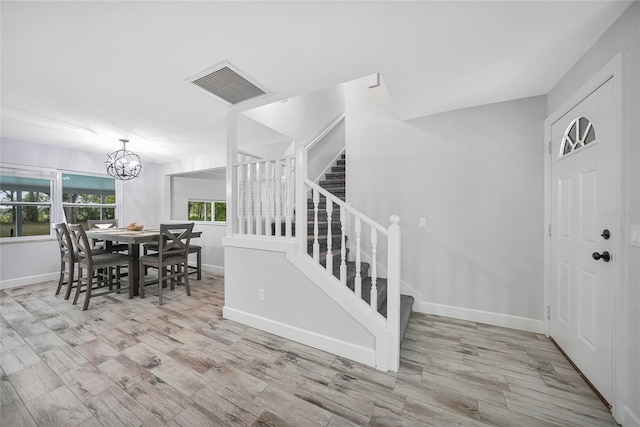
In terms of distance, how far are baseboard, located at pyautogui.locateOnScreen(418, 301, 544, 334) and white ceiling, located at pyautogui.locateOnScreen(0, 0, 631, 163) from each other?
217 centimetres

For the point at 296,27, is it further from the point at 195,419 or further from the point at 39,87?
the point at 39,87

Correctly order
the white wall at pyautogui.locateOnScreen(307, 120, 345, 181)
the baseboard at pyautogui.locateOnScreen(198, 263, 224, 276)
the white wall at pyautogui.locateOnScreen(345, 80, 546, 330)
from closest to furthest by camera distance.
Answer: the white wall at pyautogui.locateOnScreen(345, 80, 546, 330) < the white wall at pyautogui.locateOnScreen(307, 120, 345, 181) < the baseboard at pyautogui.locateOnScreen(198, 263, 224, 276)

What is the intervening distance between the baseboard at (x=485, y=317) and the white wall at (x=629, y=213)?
3.54ft

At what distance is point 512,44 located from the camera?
1.64 metres

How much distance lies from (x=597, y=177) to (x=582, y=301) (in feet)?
2.91

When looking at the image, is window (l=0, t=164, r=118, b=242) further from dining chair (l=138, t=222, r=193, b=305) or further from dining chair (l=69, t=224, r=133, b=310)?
dining chair (l=138, t=222, r=193, b=305)

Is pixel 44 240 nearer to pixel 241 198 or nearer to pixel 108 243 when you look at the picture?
pixel 108 243

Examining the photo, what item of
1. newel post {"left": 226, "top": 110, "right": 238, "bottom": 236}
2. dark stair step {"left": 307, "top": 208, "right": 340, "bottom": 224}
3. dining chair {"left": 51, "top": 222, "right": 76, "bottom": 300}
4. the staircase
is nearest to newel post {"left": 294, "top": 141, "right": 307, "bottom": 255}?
the staircase

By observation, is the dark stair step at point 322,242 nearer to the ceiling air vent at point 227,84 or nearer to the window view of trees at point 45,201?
the ceiling air vent at point 227,84

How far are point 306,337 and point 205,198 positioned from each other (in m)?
5.65

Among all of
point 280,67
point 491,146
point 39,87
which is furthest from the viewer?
point 491,146

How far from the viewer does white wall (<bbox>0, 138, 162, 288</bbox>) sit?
3.75 m

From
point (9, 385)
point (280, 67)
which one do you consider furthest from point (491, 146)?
point (9, 385)

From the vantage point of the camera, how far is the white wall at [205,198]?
191 inches
